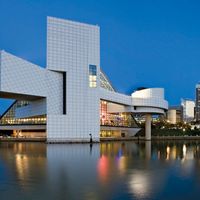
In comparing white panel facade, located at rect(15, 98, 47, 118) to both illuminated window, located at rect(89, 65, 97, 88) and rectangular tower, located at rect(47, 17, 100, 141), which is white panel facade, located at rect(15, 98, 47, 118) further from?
illuminated window, located at rect(89, 65, 97, 88)

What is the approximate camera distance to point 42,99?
5688 centimetres

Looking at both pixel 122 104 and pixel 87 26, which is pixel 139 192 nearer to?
pixel 87 26

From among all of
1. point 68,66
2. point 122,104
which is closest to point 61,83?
point 68,66

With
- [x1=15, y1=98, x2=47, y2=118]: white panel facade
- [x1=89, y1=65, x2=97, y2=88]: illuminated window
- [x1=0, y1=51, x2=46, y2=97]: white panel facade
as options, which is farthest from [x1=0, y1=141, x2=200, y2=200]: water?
[x1=89, y1=65, x2=97, y2=88]: illuminated window

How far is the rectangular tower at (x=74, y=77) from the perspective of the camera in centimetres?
5516

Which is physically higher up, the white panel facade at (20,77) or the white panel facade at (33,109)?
the white panel facade at (20,77)

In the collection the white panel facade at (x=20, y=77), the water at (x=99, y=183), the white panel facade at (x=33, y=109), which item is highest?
the white panel facade at (x=20, y=77)

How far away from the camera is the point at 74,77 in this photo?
56.7m

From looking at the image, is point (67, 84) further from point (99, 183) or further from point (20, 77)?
point (99, 183)

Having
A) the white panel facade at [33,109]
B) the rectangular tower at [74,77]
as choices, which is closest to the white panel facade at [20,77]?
the rectangular tower at [74,77]

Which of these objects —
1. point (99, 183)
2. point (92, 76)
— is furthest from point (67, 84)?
point (99, 183)

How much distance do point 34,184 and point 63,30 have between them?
149ft

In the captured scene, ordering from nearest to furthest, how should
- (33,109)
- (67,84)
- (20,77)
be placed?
(20,77)
(67,84)
(33,109)

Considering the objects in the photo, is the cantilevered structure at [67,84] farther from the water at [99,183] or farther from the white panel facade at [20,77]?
the water at [99,183]
